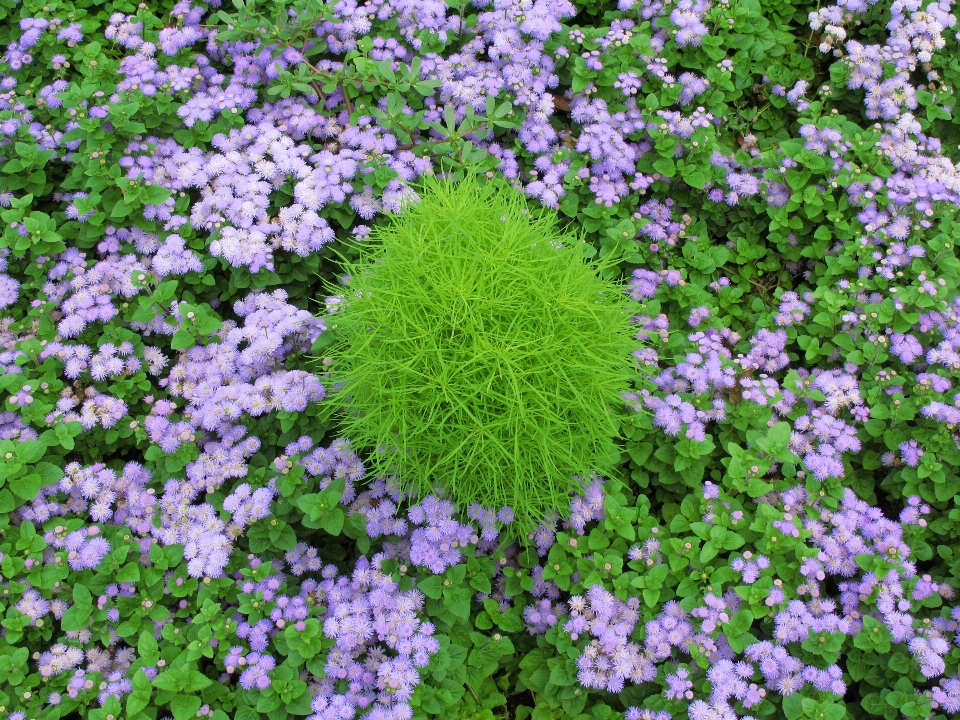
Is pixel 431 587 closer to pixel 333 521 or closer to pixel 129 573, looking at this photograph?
pixel 333 521

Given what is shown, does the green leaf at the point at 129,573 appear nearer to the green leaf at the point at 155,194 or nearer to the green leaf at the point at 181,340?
the green leaf at the point at 181,340

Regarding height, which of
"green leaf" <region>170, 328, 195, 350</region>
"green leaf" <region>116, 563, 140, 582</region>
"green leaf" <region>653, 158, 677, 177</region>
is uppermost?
"green leaf" <region>653, 158, 677, 177</region>

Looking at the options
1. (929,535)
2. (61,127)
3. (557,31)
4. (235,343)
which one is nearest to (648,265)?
(557,31)

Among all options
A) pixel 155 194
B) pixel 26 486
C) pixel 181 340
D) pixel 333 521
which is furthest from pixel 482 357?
pixel 155 194

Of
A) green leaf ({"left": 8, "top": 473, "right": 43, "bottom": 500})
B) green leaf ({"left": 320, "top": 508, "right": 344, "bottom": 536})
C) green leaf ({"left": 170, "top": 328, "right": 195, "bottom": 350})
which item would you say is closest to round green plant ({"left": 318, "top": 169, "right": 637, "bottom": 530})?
green leaf ({"left": 320, "top": 508, "right": 344, "bottom": 536})

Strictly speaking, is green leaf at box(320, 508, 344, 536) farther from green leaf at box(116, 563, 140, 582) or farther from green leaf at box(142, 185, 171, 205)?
green leaf at box(142, 185, 171, 205)

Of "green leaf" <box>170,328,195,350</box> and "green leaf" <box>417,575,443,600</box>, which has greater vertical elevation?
"green leaf" <box>170,328,195,350</box>

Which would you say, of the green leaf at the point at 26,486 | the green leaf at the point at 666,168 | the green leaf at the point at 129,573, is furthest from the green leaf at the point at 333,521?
the green leaf at the point at 666,168
